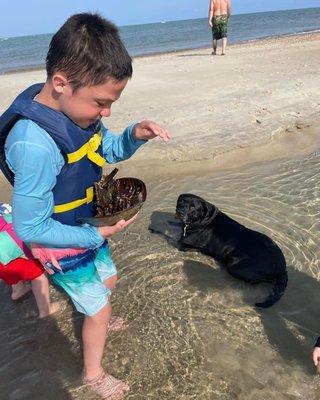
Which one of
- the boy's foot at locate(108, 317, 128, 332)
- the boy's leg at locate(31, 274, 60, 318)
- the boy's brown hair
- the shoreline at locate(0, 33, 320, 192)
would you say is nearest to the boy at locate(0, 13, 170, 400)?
the boy's brown hair

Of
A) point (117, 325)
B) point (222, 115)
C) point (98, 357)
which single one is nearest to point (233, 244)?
point (117, 325)

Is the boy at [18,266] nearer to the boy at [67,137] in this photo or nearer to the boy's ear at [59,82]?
the boy at [67,137]

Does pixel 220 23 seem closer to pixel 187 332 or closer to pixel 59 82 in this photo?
pixel 187 332

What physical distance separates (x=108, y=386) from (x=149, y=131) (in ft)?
5.20

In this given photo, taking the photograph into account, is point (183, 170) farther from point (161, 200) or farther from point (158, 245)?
point (158, 245)

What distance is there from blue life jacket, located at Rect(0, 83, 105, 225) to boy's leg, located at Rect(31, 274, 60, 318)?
100cm

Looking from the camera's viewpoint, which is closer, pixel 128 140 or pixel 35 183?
pixel 35 183

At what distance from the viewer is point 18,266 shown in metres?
3.12

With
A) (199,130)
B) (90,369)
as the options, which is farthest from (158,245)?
(199,130)

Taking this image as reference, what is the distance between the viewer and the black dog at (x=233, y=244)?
3570 millimetres

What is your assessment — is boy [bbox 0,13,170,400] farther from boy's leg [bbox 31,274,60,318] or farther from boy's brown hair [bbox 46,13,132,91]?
boy's leg [bbox 31,274,60,318]

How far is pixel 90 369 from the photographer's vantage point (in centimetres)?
277

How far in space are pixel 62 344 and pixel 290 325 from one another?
1.62m

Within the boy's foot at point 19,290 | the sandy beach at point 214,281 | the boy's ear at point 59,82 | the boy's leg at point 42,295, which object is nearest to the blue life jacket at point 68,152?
the boy's ear at point 59,82
